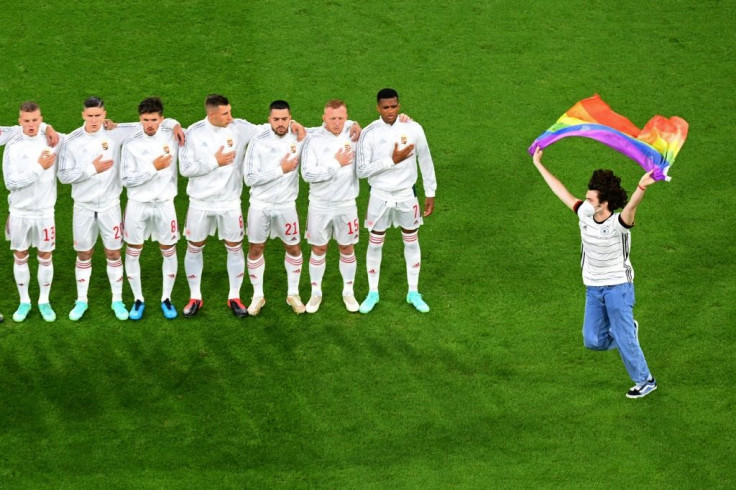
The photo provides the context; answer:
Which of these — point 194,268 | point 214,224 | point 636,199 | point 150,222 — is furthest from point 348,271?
point 636,199

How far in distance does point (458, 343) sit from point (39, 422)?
165 inches

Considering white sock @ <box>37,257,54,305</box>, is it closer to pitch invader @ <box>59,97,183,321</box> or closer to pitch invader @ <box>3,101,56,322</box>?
pitch invader @ <box>3,101,56,322</box>

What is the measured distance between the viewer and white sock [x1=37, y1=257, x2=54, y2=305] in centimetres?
1399

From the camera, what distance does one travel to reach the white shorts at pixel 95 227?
13.8m

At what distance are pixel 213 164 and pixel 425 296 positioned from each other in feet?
9.01

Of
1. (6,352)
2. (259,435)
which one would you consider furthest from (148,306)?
(259,435)

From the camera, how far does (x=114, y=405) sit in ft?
41.8

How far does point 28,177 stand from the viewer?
13.5 metres

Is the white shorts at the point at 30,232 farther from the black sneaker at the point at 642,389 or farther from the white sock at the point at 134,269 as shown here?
the black sneaker at the point at 642,389

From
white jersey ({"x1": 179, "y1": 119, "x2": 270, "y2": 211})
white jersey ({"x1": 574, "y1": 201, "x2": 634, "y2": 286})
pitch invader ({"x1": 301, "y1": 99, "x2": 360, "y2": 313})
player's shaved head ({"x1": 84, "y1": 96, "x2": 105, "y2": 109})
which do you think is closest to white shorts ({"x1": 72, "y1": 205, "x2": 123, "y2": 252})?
white jersey ({"x1": 179, "y1": 119, "x2": 270, "y2": 211})

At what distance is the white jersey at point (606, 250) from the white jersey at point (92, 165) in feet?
15.5

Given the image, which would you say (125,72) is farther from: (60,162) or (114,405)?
(114,405)

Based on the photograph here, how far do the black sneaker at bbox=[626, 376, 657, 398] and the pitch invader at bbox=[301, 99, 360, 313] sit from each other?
3160 millimetres

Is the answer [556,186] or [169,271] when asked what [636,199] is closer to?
[556,186]
